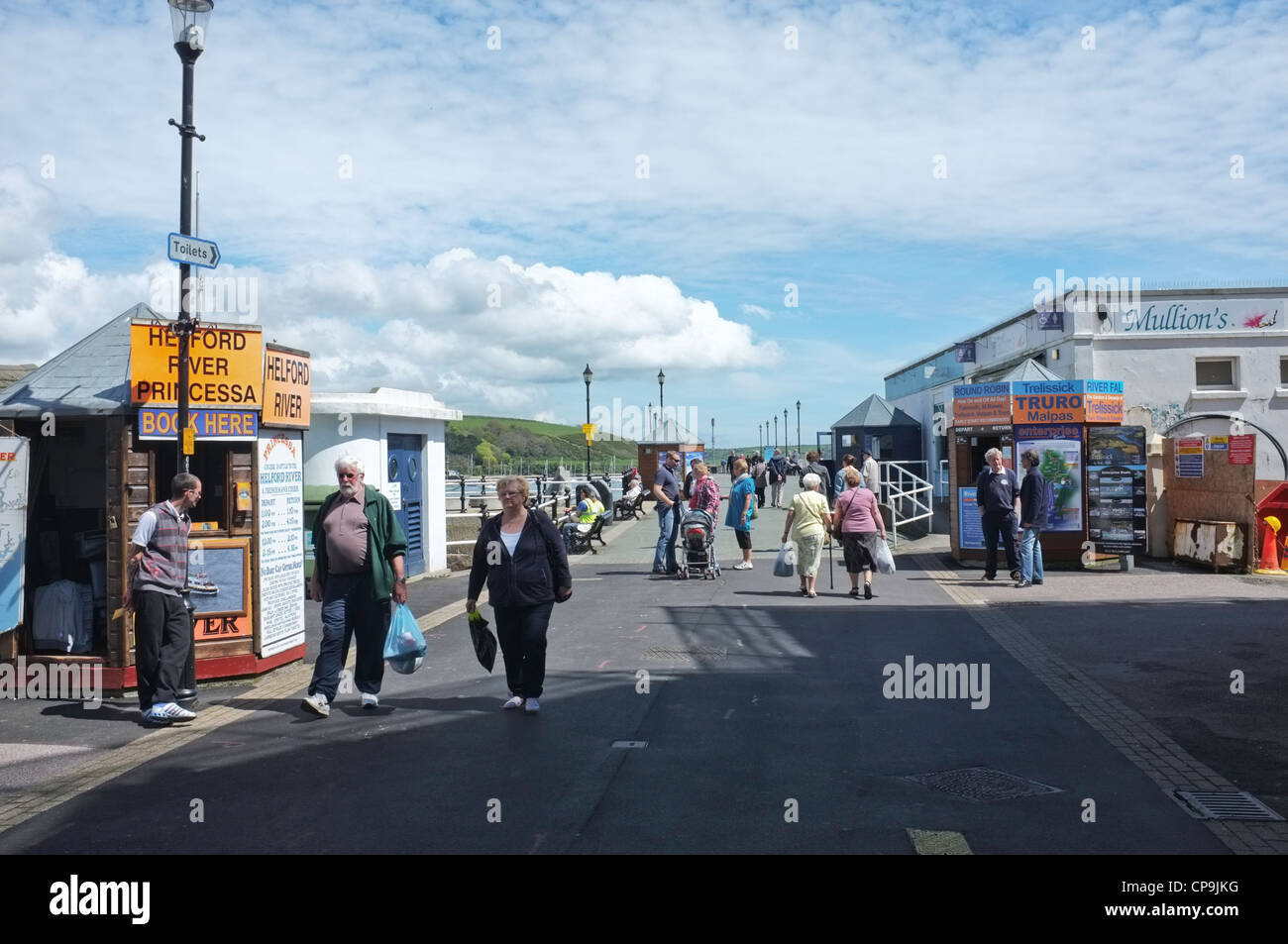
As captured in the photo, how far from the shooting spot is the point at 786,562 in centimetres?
1408

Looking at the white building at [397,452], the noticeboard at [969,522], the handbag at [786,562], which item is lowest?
the handbag at [786,562]

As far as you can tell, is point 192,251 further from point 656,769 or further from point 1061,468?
point 1061,468

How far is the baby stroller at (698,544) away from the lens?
15922 mm

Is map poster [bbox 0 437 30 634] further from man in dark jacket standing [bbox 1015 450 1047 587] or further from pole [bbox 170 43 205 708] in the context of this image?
man in dark jacket standing [bbox 1015 450 1047 587]

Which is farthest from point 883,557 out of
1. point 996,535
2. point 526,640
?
point 526,640

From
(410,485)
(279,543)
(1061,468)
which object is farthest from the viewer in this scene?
(410,485)

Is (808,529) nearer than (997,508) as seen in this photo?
Yes

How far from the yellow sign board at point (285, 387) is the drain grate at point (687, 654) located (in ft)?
12.5

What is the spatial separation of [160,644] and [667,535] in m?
9.38

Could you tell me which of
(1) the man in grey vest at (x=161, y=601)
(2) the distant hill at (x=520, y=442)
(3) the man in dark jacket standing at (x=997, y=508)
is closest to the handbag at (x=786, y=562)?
(3) the man in dark jacket standing at (x=997, y=508)

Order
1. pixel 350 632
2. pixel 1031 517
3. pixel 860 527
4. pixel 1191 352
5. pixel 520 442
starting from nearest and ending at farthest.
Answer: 1. pixel 350 632
2. pixel 860 527
3. pixel 1031 517
4. pixel 1191 352
5. pixel 520 442

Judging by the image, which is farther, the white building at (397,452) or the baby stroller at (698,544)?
the white building at (397,452)

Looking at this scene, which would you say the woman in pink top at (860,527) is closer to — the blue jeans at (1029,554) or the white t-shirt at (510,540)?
the blue jeans at (1029,554)
